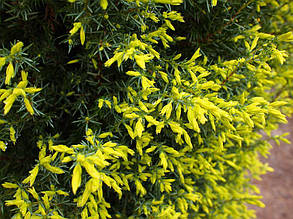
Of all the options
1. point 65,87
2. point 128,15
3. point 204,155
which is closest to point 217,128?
point 204,155

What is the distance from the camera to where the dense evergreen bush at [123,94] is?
1486 millimetres

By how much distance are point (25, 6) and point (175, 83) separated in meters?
1.14

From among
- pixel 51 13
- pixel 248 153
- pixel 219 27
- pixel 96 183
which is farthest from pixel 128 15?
pixel 248 153

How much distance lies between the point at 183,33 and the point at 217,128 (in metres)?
0.87

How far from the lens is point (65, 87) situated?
1.97m

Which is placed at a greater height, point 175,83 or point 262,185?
point 175,83

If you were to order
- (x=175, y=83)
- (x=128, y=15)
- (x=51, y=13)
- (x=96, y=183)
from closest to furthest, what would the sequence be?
(x=96, y=183) → (x=128, y=15) → (x=175, y=83) → (x=51, y=13)

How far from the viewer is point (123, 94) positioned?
1.85 metres

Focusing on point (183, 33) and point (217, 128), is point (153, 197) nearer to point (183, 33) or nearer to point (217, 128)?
point (217, 128)

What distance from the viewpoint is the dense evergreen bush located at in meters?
1.49

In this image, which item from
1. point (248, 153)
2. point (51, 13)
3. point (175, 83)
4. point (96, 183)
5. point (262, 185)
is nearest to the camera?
point (96, 183)

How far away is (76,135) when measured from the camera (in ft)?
6.73

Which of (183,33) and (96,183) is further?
(183,33)

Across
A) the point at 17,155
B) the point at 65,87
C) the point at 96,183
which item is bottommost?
the point at 17,155
